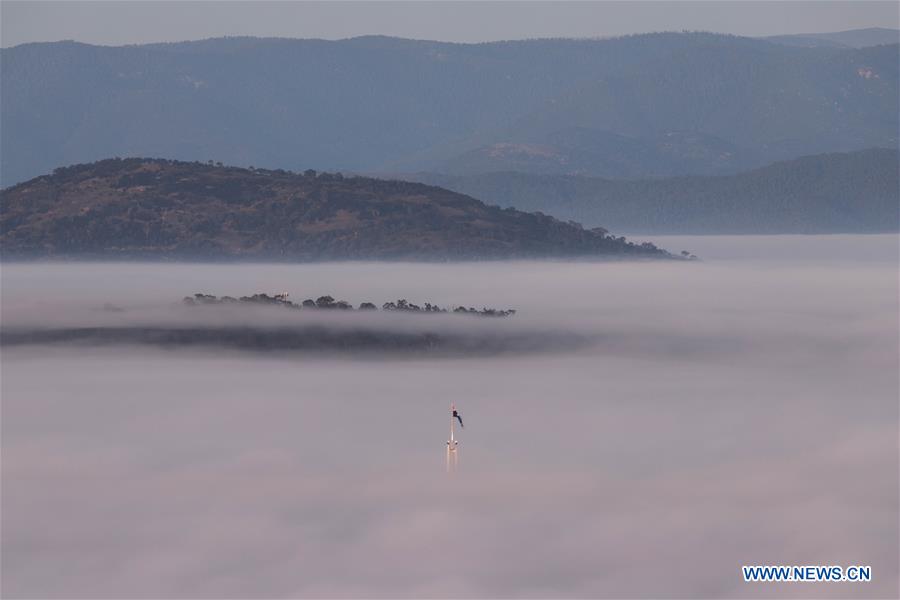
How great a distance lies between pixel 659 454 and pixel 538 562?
2232 cm

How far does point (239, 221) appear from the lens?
18975cm

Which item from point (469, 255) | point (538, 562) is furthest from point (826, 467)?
point (469, 255)

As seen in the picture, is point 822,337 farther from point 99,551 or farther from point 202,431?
point 99,551

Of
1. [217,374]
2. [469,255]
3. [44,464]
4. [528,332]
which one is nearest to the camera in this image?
[44,464]

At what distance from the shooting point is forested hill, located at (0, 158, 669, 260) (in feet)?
604

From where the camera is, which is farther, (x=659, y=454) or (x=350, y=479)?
(x=659, y=454)

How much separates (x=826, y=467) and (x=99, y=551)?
27275 millimetres

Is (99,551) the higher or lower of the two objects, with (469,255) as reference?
lower

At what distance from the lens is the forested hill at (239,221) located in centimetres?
18412

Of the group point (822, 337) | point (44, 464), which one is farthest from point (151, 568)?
point (822, 337)

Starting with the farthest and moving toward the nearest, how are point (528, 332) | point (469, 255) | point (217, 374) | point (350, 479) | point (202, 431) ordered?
point (469, 255) → point (528, 332) → point (217, 374) → point (202, 431) → point (350, 479)

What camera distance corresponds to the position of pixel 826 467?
69.4m

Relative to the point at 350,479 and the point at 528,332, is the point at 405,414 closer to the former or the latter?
the point at 350,479

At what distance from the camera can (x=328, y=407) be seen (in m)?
85.4
